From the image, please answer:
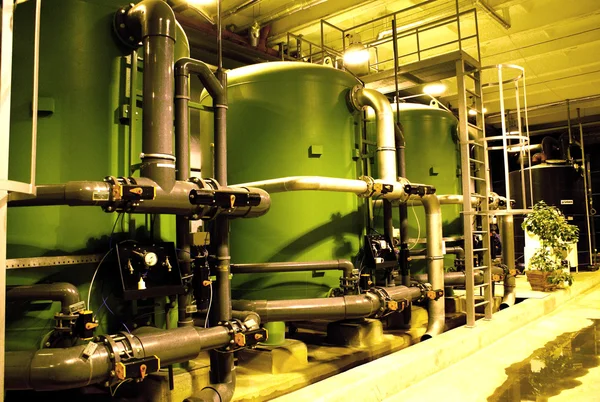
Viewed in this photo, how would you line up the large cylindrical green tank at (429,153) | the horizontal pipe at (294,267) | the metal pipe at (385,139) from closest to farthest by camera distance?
the horizontal pipe at (294,267) → the metal pipe at (385,139) → the large cylindrical green tank at (429,153)

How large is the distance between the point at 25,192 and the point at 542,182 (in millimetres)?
12351

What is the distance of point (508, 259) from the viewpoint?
6.94 meters

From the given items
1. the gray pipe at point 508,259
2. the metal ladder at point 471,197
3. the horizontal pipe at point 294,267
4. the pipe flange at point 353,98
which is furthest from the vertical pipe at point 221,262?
the gray pipe at point 508,259

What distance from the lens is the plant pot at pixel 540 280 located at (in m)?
7.68

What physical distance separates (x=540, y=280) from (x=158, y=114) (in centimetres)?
701

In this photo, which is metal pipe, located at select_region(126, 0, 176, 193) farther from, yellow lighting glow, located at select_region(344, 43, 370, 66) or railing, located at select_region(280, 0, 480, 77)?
railing, located at select_region(280, 0, 480, 77)

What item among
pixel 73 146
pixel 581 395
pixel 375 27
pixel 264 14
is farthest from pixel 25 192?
pixel 375 27

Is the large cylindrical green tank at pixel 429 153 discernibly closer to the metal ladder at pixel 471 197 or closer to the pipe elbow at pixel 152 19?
the metal ladder at pixel 471 197

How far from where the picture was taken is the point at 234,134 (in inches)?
191

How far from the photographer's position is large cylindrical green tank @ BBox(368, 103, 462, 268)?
6625 mm

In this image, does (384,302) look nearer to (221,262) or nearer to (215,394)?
(221,262)

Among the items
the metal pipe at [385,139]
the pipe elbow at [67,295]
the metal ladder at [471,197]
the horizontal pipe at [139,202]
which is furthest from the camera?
the metal ladder at [471,197]

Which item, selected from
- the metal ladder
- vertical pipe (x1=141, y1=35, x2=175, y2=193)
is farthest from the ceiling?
vertical pipe (x1=141, y1=35, x2=175, y2=193)

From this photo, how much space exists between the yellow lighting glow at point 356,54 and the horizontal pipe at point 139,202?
4005 millimetres
